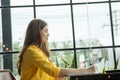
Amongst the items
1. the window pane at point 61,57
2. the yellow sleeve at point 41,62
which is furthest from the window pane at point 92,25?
the yellow sleeve at point 41,62

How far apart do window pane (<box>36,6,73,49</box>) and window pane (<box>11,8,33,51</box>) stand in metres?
0.22

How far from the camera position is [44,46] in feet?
7.07

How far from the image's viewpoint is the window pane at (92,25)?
5.07 metres

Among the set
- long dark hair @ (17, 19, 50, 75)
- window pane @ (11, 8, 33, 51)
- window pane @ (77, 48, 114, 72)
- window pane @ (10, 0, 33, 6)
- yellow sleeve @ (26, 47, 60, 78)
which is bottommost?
window pane @ (77, 48, 114, 72)

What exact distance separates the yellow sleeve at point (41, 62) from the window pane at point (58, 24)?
3055mm

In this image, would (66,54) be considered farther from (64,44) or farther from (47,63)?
(47,63)

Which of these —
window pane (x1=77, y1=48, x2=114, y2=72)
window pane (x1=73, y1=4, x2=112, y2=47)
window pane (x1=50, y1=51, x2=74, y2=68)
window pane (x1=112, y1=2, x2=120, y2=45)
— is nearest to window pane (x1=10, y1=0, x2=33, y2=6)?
window pane (x1=73, y1=4, x2=112, y2=47)

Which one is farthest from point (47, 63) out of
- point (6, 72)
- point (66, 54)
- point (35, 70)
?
point (66, 54)

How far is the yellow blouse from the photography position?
1.90 meters

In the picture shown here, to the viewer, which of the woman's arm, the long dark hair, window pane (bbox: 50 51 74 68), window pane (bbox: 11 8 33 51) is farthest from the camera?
window pane (bbox: 11 8 33 51)

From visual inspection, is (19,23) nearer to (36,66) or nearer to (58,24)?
(58,24)

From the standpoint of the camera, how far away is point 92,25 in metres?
5.14

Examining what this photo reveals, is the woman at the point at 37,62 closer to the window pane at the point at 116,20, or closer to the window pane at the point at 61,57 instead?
the window pane at the point at 61,57

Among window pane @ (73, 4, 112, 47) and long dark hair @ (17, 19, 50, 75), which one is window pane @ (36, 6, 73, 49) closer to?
window pane @ (73, 4, 112, 47)
